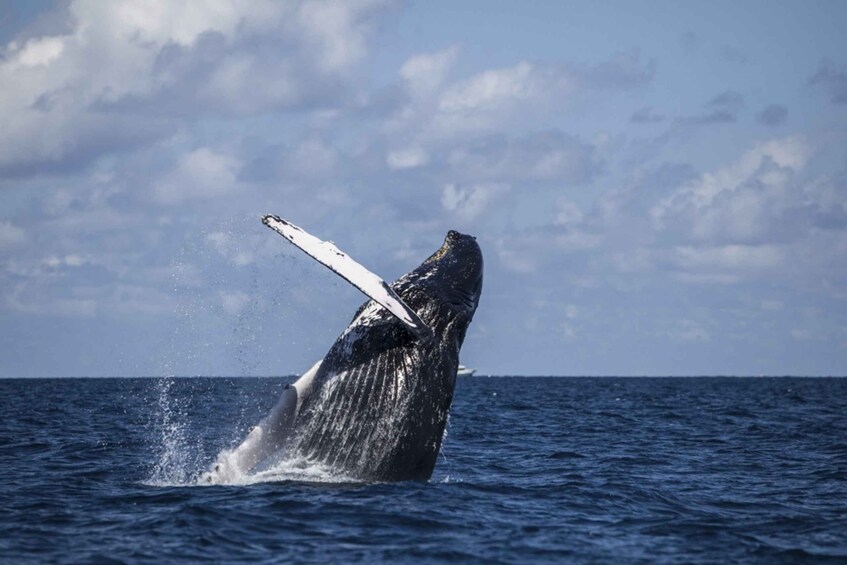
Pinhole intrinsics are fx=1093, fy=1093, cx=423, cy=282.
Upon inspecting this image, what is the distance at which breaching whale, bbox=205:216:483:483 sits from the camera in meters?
→ 11.6

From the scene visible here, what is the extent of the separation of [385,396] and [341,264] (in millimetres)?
1710

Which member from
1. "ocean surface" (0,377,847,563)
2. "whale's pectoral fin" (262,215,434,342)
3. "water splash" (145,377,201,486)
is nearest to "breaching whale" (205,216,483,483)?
"ocean surface" (0,377,847,563)

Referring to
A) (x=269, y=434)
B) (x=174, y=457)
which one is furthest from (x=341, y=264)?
(x=174, y=457)

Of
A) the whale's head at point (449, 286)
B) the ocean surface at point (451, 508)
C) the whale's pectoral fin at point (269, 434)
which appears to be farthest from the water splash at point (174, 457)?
the whale's head at point (449, 286)

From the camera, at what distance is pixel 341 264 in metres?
10.7

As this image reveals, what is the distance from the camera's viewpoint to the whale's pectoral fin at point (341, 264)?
10641 millimetres

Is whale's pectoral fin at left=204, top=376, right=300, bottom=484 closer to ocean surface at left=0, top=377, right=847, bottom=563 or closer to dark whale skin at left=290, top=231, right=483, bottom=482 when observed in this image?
dark whale skin at left=290, top=231, right=483, bottom=482

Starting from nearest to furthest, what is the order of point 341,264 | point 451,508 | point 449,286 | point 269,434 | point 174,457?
point 341,264 → point 451,508 → point 269,434 → point 449,286 → point 174,457

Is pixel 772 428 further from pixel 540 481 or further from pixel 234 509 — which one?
pixel 234 509

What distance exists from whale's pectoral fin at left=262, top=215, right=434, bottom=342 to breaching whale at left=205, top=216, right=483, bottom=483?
0.54 meters

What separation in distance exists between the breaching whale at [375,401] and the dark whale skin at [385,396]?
1 centimetres

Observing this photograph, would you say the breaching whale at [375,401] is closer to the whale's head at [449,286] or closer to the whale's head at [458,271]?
the whale's head at [449,286]

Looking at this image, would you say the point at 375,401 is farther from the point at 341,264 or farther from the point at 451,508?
the point at 341,264

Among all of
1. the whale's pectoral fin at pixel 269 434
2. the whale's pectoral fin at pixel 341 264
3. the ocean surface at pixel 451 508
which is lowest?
the ocean surface at pixel 451 508
